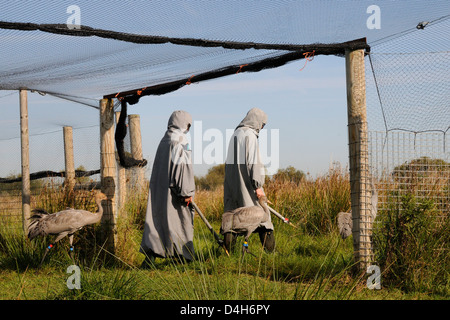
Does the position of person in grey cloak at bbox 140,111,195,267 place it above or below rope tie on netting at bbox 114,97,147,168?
below

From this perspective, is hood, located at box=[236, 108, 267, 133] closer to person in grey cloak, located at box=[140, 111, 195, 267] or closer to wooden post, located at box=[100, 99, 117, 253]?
person in grey cloak, located at box=[140, 111, 195, 267]

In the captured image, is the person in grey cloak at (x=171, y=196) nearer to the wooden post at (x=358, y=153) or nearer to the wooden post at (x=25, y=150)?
the wooden post at (x=358, y=153)

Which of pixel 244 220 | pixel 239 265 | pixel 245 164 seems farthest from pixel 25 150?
pixel 239 265

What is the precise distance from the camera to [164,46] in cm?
635

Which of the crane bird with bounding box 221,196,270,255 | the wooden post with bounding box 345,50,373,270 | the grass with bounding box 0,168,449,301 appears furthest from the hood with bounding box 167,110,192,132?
the wooden post with bounding box 345,50,373,270

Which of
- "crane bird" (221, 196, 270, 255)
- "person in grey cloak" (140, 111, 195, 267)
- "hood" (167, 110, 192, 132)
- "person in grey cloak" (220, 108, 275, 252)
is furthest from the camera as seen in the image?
"person in grey cloak" (220, 108, 275, 252)

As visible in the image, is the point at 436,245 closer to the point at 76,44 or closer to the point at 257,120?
the point at 257,120

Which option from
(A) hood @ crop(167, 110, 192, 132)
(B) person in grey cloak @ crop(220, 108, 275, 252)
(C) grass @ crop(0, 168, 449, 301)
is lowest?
Result: (C) grass @ crop(0, 168, 449, 301)

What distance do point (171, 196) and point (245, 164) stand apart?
119 cm

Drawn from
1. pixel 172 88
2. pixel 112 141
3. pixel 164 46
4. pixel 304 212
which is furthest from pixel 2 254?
pixel 304 212

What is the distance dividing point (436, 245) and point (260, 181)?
2.60 metres

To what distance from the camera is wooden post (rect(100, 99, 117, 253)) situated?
26.3 feet

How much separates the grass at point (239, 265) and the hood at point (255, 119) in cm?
177

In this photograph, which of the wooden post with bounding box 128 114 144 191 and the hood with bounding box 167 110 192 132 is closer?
the hood with bounding box 167 110 192 132
